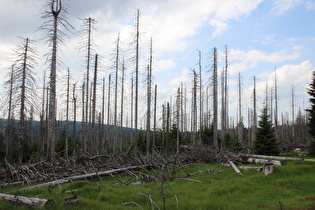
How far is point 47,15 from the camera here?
14.6m

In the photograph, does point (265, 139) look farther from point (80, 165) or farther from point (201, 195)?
point (80, 165)

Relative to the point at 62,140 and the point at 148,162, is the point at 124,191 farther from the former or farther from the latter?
the point at 62,140

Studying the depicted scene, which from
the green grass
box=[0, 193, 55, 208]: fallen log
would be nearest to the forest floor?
the green grass

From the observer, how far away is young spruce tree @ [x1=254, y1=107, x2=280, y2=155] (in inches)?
786

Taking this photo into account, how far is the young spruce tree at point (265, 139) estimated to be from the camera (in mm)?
19969

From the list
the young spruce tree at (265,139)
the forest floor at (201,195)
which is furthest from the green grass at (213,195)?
the young spruce tree at (265,139)

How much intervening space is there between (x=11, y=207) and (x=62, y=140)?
95.7ft

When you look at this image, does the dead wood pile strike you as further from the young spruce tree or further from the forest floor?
the young spruce tree

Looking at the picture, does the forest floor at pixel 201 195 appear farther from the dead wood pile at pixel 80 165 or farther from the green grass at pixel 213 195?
the dead wood pile at pixel 80 165

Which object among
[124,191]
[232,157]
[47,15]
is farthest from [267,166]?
[47,15]

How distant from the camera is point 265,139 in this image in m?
20.2

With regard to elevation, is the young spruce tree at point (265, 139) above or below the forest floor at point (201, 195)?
above

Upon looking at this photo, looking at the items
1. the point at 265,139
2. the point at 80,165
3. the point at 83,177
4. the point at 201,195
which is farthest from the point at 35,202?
the point at 265,139

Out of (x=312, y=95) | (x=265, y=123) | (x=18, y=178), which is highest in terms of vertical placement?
(x=312, y=95)
